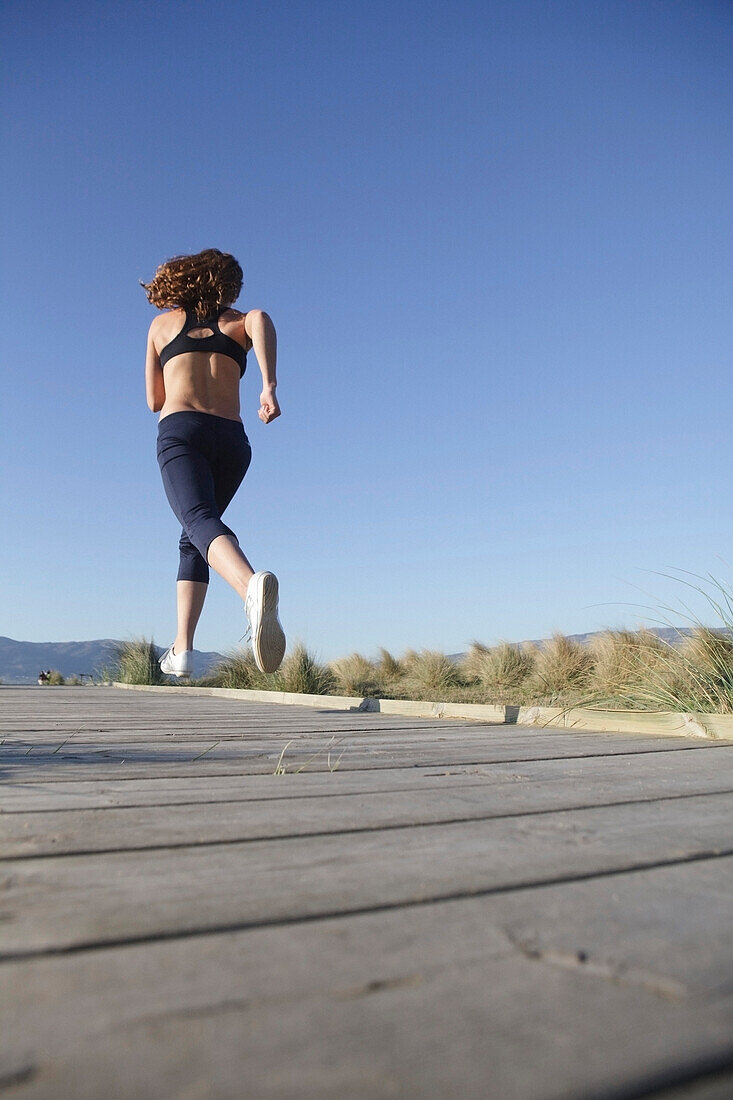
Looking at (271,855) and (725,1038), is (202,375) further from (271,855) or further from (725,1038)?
(725,1038)

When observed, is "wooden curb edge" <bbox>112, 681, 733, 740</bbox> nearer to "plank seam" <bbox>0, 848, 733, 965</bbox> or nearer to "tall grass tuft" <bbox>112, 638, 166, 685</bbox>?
"plank seam" <bbox>0, 848, 733, 965</bbox>

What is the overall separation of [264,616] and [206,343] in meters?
1.56

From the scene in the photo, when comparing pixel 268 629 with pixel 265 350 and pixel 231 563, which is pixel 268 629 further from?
pixel 265 350

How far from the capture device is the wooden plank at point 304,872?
22.5 inches

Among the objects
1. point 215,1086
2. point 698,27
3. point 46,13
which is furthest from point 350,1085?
point 698,27

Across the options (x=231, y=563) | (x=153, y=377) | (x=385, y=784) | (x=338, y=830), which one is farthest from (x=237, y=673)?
(x=338, y=830)

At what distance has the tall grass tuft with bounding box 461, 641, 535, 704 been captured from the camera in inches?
347

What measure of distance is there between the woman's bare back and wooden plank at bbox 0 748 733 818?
2.53 meters

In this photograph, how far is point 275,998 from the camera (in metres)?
0.44

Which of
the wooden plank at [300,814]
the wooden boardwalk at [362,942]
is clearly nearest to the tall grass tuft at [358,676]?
the wooden plank at [300,814]

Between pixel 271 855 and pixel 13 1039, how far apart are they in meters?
0.40

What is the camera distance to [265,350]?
3477mm

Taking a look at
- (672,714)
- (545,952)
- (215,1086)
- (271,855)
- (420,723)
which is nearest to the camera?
(215,1086)

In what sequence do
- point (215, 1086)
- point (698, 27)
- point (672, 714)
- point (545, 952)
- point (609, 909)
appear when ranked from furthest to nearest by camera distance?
point (698, 27), point (672, 714), point (609, 909), point (545, 952), point (215, 1086)
